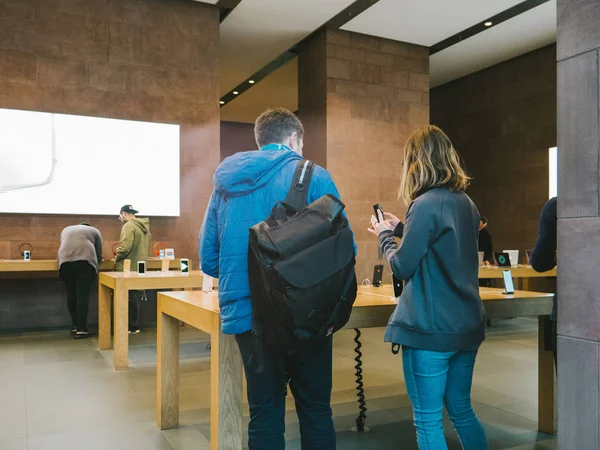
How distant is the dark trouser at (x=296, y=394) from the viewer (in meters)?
1.73

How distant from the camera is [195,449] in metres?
2.61

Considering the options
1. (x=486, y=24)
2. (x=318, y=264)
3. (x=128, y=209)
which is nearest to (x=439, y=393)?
(x=318, y=264)

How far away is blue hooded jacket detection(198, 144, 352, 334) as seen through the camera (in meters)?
1.74

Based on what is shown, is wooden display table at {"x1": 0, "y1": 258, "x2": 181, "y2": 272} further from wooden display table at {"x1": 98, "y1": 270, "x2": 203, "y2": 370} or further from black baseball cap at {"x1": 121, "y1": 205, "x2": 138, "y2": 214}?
wooden display table at {"x1": 98, "y1": 270, "x2": 203, "y2": 370}

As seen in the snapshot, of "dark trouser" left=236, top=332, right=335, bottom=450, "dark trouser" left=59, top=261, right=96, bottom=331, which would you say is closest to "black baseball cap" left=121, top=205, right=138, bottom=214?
"dark trouser" left=59, top=261, right=96, bottom=331

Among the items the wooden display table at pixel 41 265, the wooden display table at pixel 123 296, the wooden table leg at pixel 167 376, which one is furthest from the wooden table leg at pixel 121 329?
the wooden display table at pixel 41 265

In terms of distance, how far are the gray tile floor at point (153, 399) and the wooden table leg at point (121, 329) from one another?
127 millimetres

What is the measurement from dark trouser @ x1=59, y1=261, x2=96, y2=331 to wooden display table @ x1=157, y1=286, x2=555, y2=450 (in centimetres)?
295

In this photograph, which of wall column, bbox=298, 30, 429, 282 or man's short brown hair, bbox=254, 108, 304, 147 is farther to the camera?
wall column, bbox=298, 30, 429, 282

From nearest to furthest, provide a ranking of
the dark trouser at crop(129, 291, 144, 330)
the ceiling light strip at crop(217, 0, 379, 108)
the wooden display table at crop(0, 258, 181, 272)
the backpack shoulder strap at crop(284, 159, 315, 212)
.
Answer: the backpack shoulder strap at crop(284, 159, 315, 212), the wooden display table at crop(0, 258, 181, 272), the dark trouser at crop(129, 291, 144, 330), the ceiling light strip at crop(217, 0, 379, 108)

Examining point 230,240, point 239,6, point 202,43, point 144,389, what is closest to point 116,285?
point 144,389

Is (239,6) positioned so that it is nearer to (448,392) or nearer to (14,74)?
(14,74)

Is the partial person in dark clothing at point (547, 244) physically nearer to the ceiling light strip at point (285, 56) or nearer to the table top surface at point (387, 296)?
the table top surface at point (387, 296)

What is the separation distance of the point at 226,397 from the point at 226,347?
0.66ft
